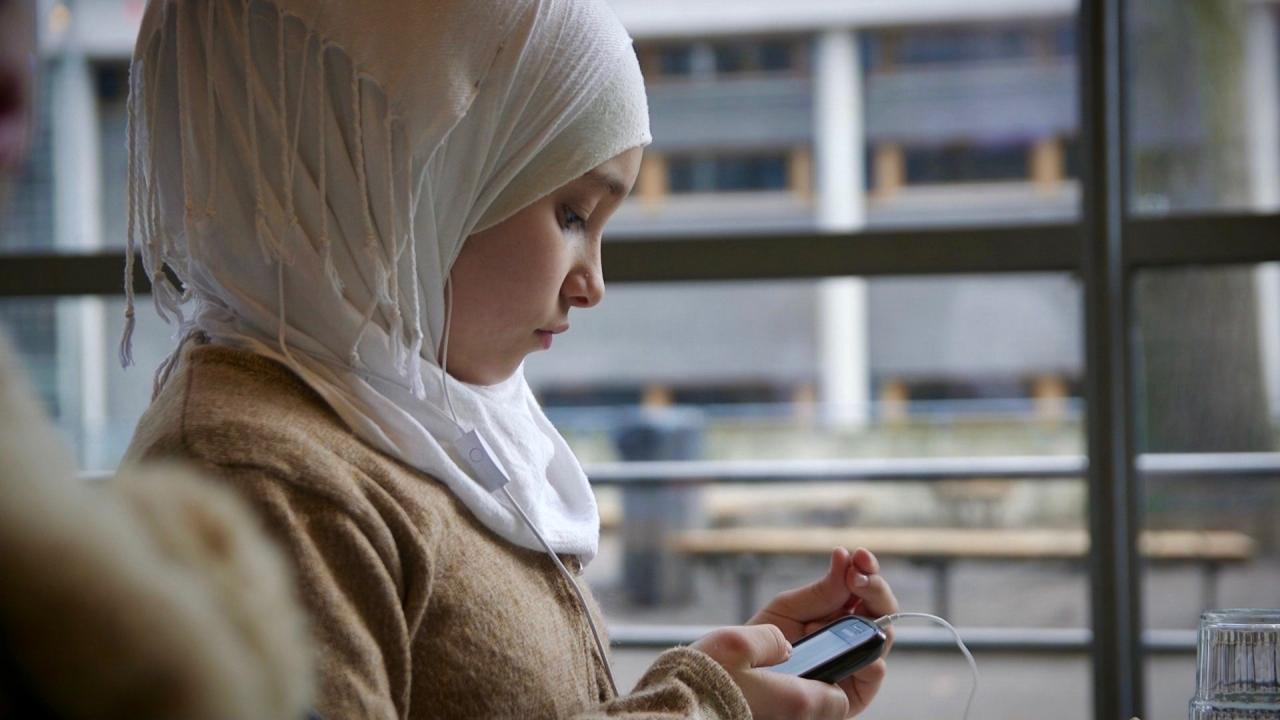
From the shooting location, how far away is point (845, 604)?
1.31 m

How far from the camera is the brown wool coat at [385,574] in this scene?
82 cm

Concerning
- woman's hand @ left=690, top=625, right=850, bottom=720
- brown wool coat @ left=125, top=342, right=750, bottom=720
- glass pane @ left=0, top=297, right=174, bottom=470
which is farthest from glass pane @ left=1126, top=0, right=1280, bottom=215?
glass pane @ left=0, top=297, right=174, bottom=470

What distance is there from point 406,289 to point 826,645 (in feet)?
1.60

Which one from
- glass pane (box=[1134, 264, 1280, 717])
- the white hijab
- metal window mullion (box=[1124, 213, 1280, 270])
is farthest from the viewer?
glass pane (box=[1134, 264, 1280, 717])

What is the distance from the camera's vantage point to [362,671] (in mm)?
817

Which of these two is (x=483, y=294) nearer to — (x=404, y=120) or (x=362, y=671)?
(x=404, y=120)

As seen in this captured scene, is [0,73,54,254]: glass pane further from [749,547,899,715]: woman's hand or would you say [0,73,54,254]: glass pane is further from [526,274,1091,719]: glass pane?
[749,547,899,715]: woman's hand

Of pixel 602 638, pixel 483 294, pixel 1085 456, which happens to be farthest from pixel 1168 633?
pixel 483 294

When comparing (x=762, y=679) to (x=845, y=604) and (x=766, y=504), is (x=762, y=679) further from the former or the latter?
(x=766, y=504)

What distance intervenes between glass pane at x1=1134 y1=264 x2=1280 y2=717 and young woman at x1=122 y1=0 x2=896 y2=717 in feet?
5.13

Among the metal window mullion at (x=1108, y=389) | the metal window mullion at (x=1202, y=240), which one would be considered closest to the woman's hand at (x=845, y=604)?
the metal window mullion at (x=1108, y=389)

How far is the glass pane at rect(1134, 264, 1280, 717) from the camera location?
2.39 meters

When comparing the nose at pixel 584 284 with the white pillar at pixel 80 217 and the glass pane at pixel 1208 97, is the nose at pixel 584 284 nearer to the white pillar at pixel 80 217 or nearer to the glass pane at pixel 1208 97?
the glass pane at pixel 1208 97

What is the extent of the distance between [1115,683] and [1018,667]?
29 cm
